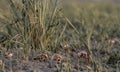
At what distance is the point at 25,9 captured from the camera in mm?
4680

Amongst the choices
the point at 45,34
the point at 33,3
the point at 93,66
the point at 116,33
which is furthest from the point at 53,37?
the point at 116,33

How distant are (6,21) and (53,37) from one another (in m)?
0.57

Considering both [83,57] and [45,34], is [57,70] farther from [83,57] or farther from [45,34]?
[45,34]

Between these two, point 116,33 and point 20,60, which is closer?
point 20,60

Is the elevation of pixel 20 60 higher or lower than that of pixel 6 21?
lower

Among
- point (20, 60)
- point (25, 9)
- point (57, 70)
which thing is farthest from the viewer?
point (25, 9)

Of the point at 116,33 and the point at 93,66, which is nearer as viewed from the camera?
the point at 93,66

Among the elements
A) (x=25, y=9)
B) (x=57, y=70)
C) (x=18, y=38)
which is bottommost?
(x=57, y=70)

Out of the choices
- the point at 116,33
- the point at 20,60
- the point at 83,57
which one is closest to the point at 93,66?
the point at 83,57

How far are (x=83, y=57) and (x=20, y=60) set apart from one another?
2.15 ft

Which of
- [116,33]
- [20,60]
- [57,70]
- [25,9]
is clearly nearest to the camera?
[57,70]

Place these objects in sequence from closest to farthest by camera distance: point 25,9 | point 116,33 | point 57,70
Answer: point 57,70, point 25,9, point 116,33

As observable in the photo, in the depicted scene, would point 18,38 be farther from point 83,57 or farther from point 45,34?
point 83,57

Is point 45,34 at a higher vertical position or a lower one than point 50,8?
lower
